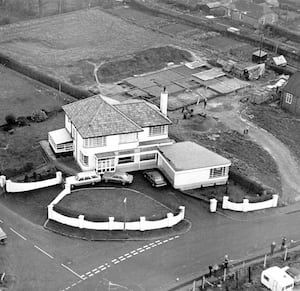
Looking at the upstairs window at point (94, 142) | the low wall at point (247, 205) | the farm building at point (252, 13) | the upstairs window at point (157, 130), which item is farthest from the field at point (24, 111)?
the farm building at point (252, 13)

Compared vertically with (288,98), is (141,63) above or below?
below

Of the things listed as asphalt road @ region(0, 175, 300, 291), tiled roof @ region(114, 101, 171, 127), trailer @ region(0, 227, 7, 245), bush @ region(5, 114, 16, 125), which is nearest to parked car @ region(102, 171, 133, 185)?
asphalt road @ region(0, 175, 300, 291)

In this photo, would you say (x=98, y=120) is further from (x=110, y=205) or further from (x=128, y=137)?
(x=110, y=205)

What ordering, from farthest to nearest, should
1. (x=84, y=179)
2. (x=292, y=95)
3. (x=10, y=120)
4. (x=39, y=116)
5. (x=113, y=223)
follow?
(x=292, y=95) < (x=39, y=116) < (x=10, y=120) < (x=84, y=179) < (x=113, y=223)

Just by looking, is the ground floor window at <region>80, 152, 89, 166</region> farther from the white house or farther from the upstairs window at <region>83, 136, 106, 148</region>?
the upstairs window at <region>83, 136, 106, 148</region>

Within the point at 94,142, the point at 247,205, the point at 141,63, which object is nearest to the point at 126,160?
the point at 94,142

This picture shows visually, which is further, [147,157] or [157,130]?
[157,130]

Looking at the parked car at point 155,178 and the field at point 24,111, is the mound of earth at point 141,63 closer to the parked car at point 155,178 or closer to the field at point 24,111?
the field at point 24,111
